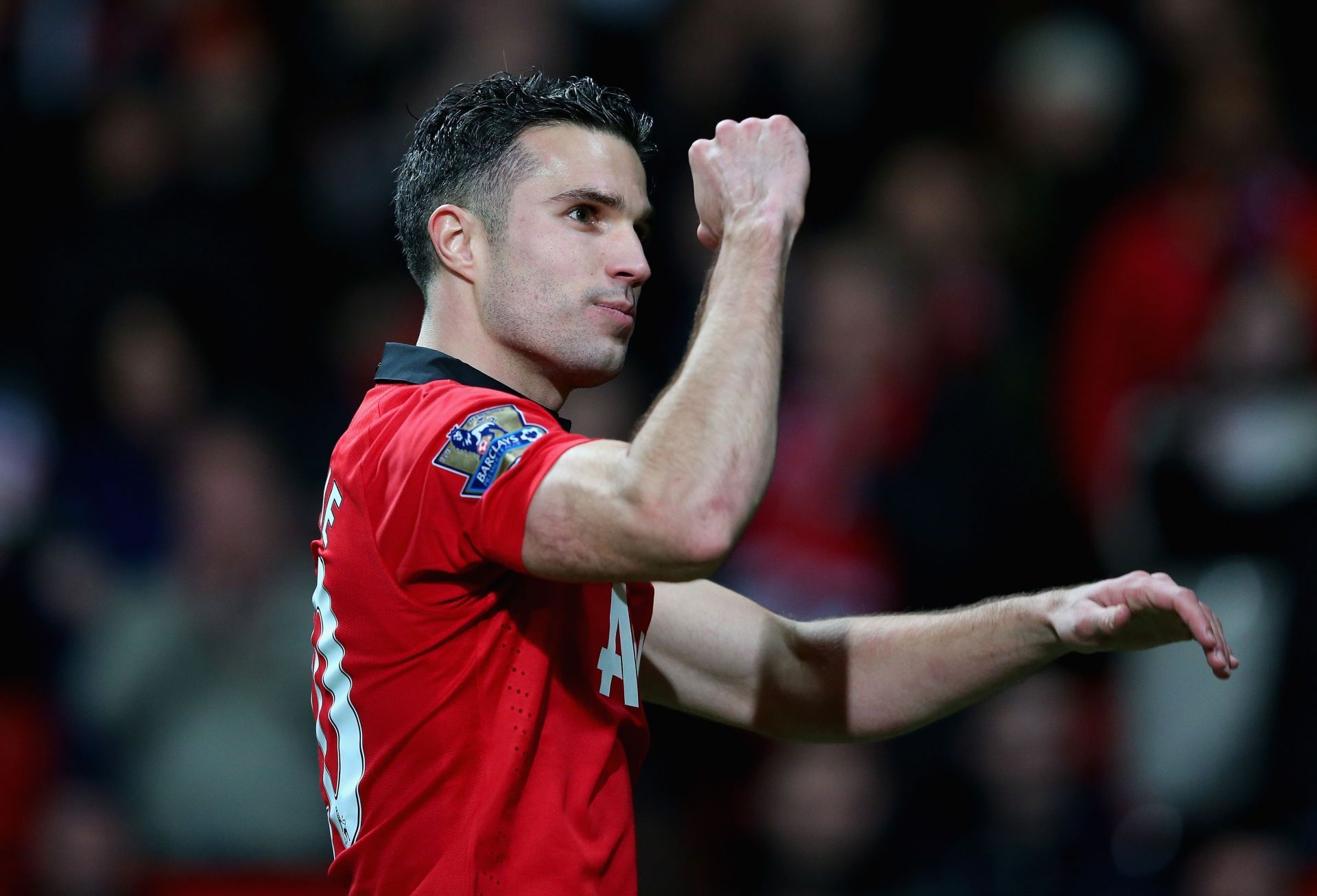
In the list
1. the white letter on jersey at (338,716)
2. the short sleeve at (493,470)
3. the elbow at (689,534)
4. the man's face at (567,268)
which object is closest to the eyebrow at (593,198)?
the man's face at (567,268)

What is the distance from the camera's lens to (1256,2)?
7.86 meters

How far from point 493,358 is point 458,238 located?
0.87 feet

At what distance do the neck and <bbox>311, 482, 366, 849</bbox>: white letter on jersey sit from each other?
0.36m

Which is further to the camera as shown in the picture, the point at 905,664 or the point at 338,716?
the point at 905,664

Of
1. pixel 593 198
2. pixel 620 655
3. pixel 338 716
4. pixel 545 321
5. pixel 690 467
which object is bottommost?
pixel 338 716

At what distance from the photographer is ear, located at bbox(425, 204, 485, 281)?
337 centimetres

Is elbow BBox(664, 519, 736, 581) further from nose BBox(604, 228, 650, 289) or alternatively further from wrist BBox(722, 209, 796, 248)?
nose BBox(604, 228, 650, 289)

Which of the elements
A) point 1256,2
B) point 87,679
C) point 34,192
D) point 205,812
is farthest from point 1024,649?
point 34,192

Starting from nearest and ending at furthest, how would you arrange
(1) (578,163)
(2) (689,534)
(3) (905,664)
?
(2) (689,534)
(1) (578,163)
(3) (905,664)

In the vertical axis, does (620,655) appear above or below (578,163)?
below

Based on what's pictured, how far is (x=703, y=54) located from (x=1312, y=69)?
2819mm

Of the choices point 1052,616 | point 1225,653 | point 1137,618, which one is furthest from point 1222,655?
point 1052,616

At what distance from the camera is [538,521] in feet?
9.06

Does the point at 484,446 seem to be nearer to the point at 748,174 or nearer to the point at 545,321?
the point at 545,321
